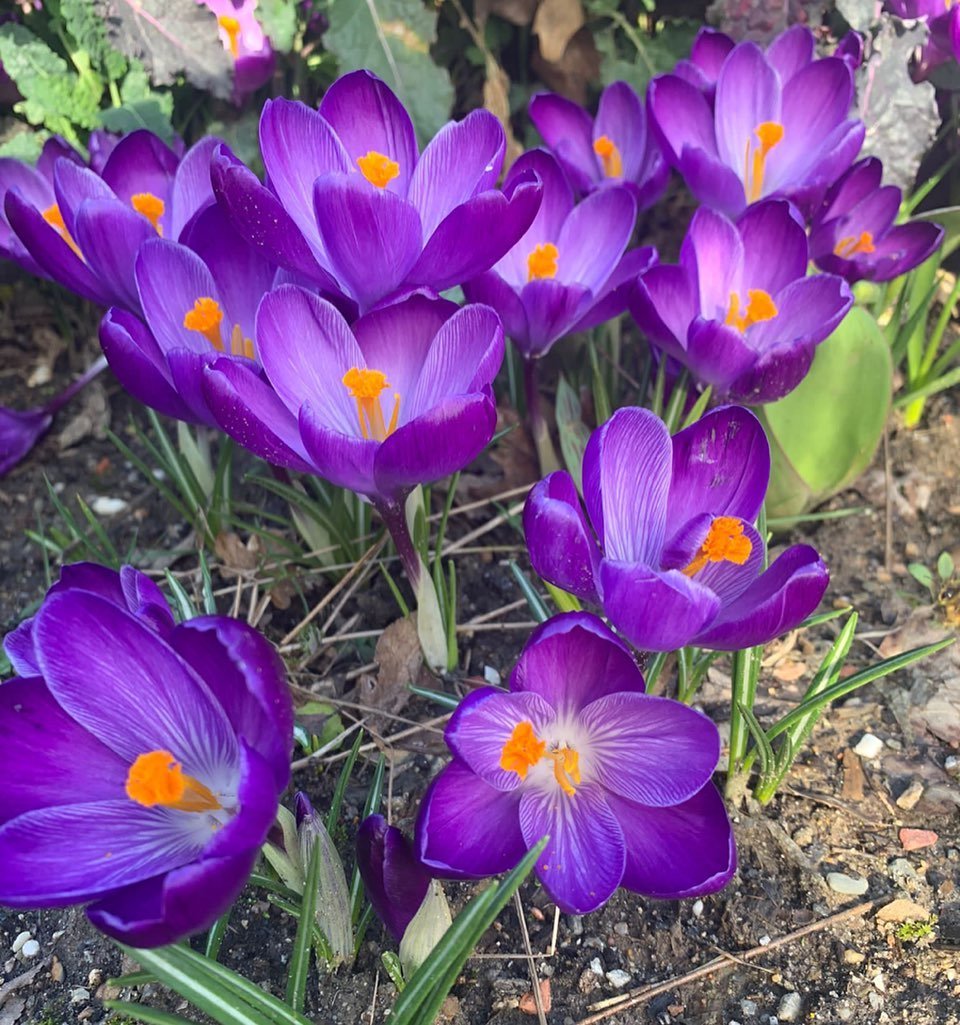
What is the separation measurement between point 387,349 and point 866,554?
1.02 m

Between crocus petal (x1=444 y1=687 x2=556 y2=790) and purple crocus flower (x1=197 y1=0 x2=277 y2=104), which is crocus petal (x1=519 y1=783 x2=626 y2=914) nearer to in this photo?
crocus petal (x1=444 y1=687 x2=556 y2=790)

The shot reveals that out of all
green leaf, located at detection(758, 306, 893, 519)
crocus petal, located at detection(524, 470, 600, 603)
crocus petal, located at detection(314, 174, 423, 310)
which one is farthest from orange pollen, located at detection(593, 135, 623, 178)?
crocus petal, located at detection(524, 470, 600, 603)

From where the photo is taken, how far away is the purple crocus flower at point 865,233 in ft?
5.24

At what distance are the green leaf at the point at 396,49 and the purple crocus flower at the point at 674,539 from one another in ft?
4.02

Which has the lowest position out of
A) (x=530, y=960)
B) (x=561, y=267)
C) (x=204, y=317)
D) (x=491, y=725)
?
(x=530, y=960)

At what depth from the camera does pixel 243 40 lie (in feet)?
6.45

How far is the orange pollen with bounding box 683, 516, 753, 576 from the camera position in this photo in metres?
1.00

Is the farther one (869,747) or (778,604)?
(869,747)

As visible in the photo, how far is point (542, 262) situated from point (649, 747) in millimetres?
755

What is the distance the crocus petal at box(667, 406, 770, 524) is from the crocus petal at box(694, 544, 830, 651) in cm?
11

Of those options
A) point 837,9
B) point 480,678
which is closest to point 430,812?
point 480,678

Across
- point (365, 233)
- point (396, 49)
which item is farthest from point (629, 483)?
point (396, 49)

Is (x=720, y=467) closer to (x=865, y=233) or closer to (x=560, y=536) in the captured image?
(x=560, y=536)

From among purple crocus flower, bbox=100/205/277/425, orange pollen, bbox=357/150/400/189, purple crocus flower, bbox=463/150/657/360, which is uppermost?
orange pollen, bbox=357/150/400/189
